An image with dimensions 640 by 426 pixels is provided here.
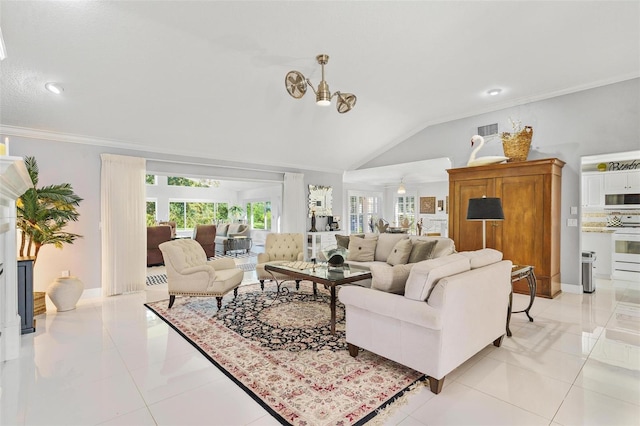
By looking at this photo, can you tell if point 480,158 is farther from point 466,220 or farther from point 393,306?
point 393,306

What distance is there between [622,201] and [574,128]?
2.38 meters

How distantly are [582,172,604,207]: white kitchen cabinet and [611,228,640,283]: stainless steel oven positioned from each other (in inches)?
27.1

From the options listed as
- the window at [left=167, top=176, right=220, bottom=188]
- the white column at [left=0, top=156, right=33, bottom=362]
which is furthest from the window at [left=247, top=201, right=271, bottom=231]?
the white column at [left=0, top=156, right=33, bottom=362]

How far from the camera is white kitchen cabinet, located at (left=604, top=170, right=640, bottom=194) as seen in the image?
224 inches

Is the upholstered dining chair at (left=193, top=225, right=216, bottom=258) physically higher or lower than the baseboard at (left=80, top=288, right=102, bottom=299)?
higher

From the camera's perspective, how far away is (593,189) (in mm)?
6180

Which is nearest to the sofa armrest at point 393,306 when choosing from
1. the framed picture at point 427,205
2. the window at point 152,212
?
the framed picture at point 427,205

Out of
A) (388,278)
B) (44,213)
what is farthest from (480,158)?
(44,213)

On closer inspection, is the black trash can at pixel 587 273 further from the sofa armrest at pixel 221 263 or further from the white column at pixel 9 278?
the white column at pixel 9 278

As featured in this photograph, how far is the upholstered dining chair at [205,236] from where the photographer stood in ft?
27.5

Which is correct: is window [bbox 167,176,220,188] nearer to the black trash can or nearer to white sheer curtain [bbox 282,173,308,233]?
white sheer curtain [bbox 282,173,308,233]

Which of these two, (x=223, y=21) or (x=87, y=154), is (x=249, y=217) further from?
(x=223, y=21)

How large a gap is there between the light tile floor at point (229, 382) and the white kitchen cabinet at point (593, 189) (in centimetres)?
348

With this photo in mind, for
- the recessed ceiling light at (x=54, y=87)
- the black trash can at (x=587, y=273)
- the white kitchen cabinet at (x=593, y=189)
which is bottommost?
the black trash can at (x=587, y=273)
